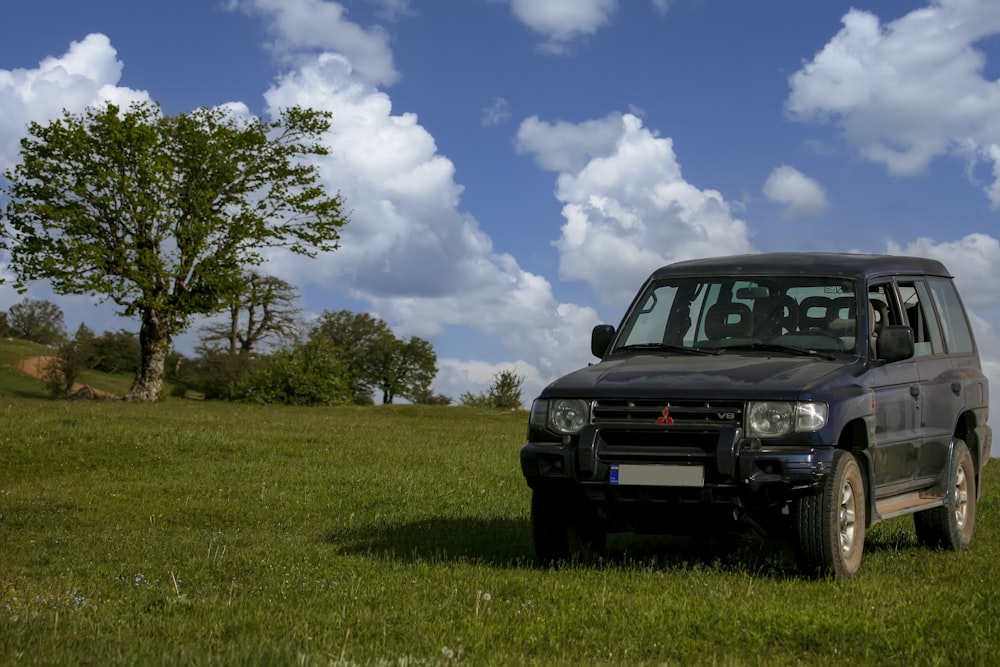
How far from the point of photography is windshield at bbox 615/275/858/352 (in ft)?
31.4

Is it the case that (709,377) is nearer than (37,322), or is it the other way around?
(709,377)

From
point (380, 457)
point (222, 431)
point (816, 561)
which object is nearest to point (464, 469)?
point (380, 457)

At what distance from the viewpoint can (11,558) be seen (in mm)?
11602

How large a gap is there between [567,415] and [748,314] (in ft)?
6.88

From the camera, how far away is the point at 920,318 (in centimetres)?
1094

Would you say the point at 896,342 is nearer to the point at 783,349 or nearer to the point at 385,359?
the point at 783,349

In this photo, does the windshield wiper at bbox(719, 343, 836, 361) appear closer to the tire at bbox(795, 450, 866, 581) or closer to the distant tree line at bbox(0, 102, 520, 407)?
the tire at bbox(795, 450, 866, 581)

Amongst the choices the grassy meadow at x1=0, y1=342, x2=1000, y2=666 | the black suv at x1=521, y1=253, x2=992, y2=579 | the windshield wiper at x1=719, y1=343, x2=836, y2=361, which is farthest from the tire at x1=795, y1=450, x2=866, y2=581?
the windshield wiper at x1=719, y1=343, x2=836, y2=361

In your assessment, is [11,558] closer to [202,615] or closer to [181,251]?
[202,615]

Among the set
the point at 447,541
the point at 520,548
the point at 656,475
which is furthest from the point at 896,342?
the point at 447,541

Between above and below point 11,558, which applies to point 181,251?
above

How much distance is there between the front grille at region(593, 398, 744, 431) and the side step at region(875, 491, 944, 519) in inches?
68.3

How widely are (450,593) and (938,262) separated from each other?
21.9 ft

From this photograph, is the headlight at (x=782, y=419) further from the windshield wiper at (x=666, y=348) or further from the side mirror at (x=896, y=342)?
the side mirror at (x=896, y=342)
